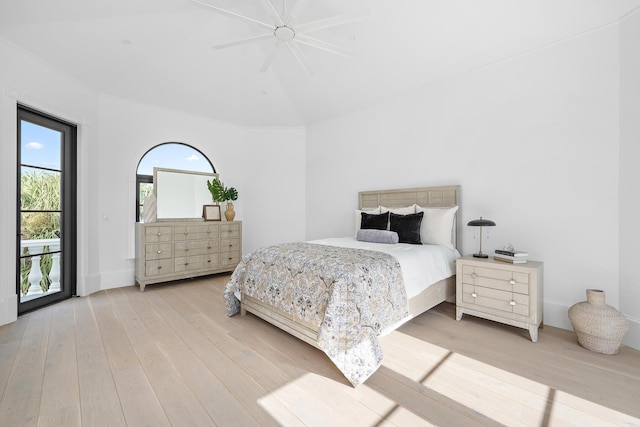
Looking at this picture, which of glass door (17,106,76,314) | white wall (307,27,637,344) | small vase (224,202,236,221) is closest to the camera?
white wall (307,27,637,344)

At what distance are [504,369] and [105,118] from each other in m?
5.55

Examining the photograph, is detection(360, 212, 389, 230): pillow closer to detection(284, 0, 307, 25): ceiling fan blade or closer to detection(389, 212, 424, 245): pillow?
detection(389, 212, 424, 245): pillow

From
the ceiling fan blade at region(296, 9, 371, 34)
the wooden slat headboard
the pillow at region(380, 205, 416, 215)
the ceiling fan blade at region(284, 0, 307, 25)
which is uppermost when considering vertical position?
the ceiling fan blade at region(284, 0, 307, 25)

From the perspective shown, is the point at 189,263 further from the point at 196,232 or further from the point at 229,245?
the point at 229,245

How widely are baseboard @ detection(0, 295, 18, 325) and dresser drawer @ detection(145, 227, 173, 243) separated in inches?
55.7

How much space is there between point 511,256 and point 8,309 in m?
5.01

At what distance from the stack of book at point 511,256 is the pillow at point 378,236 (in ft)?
3.27

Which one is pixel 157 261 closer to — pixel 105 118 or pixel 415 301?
pixel 105 118

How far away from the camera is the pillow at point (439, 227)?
3.21 meters

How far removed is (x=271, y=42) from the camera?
12.4ft

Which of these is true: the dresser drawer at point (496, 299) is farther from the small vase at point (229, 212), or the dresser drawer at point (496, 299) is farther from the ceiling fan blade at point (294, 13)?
the small vase at point (229, 212)

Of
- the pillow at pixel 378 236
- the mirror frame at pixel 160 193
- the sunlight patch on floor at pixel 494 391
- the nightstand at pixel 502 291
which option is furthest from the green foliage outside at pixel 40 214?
the nightstand at pixel 502 291

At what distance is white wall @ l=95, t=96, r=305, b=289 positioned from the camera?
4105 millimetres

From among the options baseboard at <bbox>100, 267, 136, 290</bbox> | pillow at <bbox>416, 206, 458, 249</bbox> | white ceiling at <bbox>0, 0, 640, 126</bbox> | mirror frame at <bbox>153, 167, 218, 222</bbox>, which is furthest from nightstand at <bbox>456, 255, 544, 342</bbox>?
baseboard at <bbox>100, 267, 136, 290</bbox>
